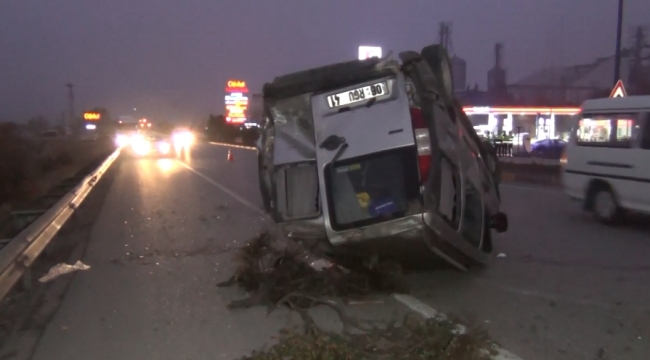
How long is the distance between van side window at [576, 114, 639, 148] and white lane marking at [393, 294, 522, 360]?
642 cm

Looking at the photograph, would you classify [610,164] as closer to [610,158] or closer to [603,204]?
[610,158]

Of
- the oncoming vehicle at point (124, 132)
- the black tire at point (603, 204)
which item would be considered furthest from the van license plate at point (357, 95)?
the oncoming vehicle at point (124, 132)

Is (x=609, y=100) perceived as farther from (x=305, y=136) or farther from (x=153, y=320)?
(x=153, y=320)

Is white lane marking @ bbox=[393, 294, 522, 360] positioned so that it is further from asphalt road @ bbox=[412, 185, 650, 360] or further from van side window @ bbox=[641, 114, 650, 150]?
van side window @ bbox=[641, 114, 650, 150]

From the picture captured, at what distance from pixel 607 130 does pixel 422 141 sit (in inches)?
260

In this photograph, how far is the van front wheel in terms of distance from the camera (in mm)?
12648

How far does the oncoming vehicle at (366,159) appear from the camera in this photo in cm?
748

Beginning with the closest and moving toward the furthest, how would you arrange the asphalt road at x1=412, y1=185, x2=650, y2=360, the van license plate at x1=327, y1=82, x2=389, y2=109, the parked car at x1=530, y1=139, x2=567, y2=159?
the asphalt road at x1=412, y1=185, x2=650, y2=360, the van license plate at x1=327, y1=82, x2=389, y2=109, the parked car at x1=530, y1=139, x2=567, y2=159

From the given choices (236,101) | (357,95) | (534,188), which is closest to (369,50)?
(534,188)

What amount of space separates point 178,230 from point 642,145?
7.63 metres

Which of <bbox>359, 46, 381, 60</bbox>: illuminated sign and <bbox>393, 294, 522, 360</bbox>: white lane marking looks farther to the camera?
<bbox>359, 46, 381, 60</bbox>: illuminated sign

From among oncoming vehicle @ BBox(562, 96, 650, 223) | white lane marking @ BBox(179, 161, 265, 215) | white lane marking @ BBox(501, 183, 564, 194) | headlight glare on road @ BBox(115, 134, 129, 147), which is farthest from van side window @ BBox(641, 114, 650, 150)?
headlight glare on road @ BBox(115, 134, 129, 147)

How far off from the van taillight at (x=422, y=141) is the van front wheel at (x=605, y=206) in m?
6.39

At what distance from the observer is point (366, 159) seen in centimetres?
761
